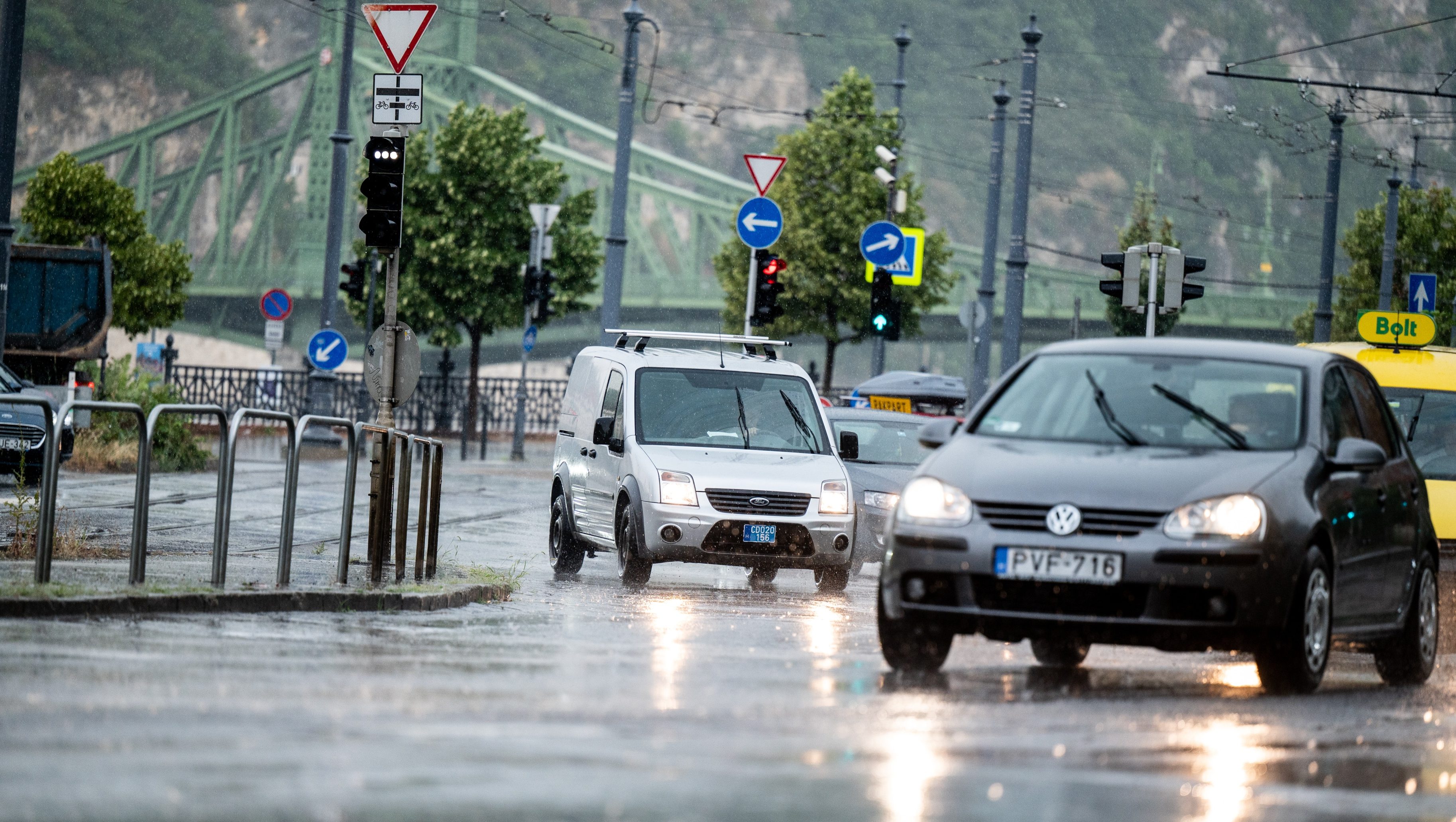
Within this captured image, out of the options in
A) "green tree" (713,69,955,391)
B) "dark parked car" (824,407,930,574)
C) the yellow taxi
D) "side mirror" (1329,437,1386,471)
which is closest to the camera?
"side mirror" (1329,437,1386,471)

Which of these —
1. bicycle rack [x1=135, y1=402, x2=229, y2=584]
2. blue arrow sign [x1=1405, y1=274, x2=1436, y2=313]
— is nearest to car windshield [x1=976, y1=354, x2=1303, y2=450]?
bicycle rack [x1=135, y1=402, x2=229, y2=584]

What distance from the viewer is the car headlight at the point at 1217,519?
764 centimetres

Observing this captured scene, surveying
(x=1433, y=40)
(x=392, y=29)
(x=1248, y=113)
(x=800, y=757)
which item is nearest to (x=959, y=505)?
(x=800, y=757)

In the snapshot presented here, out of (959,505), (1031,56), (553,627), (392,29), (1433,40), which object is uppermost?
(1433,40)

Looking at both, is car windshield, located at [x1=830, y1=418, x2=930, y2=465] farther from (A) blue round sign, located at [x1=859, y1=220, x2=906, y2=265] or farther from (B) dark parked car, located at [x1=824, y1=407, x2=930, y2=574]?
(A) blue round sign, located at [x1=859, y1=220, x2=906, y2=265]

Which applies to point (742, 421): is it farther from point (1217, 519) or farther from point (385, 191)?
point (1217, 519)

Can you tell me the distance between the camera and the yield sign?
13422 mm

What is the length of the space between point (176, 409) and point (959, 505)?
4.12 meters

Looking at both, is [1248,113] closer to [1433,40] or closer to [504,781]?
[1433,40]

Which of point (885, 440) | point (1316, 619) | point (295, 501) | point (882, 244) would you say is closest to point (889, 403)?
point (882, 244)

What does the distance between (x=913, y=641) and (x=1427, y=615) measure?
2.82m

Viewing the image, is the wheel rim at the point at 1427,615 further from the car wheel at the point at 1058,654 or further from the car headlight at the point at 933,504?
the car headlight at the point at 933,504

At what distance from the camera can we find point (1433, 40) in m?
192

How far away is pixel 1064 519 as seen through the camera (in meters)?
7.64
